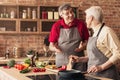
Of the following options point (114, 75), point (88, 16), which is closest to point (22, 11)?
point (88, 16)

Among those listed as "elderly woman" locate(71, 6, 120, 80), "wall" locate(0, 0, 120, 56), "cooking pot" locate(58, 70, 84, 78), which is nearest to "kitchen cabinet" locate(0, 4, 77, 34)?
"wall" locate(0, 0, 120, 56)

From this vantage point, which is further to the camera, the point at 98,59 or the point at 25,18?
the point at 25,18

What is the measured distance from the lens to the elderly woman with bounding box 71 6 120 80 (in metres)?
3.05

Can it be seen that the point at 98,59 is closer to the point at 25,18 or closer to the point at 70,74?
the point at 70,74

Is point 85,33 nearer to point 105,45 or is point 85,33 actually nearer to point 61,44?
point 61,44

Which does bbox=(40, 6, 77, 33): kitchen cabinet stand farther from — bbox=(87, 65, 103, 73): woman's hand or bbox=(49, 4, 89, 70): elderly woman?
bbox=(87, 65, 103, 73): woman's hand

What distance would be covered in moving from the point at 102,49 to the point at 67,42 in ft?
3.55

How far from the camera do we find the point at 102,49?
10.5 feet

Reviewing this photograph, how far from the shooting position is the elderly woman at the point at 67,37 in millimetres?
4133

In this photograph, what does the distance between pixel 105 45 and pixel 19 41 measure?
360 centimetres

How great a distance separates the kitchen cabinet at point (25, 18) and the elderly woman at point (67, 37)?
207 cm

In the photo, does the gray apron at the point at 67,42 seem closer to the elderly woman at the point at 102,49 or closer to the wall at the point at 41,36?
the elderly woman at the point at 102,49

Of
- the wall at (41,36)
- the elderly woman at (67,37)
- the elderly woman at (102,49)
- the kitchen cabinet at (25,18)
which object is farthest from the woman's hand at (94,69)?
the wall at (41,36)

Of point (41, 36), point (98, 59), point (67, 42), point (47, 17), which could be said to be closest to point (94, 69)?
point (98, 59)
